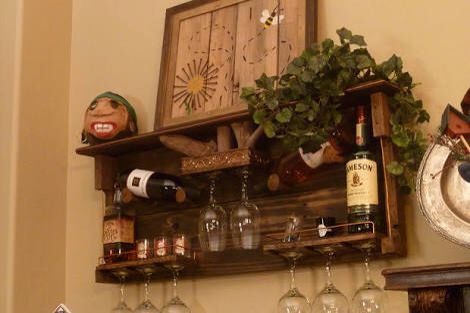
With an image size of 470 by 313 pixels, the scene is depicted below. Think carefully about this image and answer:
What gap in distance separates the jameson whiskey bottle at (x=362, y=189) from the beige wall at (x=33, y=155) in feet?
3.46

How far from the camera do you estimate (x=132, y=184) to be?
2.25 m

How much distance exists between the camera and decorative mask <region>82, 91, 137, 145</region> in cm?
230

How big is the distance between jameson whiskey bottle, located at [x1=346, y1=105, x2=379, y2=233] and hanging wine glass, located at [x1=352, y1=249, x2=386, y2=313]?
0.13m

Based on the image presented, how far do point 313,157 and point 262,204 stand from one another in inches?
8.9

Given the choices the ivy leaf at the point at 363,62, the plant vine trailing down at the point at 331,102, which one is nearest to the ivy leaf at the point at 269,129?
the plant vine trailing down at the point at 331,102

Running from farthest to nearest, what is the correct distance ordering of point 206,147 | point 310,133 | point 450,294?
point 206,147 < point 310,133 < point 450,294

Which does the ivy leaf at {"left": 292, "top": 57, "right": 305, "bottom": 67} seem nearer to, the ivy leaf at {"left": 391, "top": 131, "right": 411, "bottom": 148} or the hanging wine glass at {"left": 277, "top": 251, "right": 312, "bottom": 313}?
the ivy leaf at {"left": 391, "top": 131, "right": 411, "bottom": 148}

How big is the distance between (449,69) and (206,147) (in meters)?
0.65

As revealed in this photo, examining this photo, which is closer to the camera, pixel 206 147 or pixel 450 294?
pixel 450 294

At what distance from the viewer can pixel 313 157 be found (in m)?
1.97

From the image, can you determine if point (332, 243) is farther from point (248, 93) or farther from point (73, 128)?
point (73, 128)

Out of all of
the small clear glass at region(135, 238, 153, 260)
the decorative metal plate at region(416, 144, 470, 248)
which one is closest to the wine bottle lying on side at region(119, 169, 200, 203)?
the small clear glass at region(135, 238, 153, 260)

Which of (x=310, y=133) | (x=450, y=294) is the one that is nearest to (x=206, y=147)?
(x=310, y=133)

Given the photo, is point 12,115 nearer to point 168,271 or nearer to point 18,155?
point 18,155
